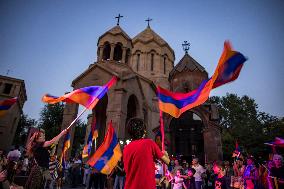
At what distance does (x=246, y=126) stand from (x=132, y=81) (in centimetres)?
3052

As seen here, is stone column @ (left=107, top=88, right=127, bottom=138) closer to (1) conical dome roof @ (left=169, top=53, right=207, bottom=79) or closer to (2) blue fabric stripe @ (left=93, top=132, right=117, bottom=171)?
(2) blue fabric stripe @ (left=93, top=132, right=117, bottom=171)

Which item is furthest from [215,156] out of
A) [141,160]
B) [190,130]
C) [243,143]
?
[243,143]

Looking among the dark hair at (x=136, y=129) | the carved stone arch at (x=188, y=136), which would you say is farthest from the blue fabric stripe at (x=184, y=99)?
the carved stone arch at (x=188, y=136)

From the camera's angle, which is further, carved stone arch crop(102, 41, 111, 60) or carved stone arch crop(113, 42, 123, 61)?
carved stone arch crop(113, 42, 123, 61)

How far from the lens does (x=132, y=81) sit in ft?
66.3

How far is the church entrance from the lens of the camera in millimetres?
21328

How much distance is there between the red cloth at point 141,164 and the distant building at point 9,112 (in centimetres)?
3225

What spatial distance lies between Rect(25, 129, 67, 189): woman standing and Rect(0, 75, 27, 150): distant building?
2979 centimetres

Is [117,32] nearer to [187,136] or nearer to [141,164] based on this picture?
[187,136]

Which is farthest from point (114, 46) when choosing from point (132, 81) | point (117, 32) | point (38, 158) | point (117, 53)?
point (38, 158)

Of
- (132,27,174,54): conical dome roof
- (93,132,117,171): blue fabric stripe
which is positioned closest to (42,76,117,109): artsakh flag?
(93,132,117,171): blue fabric stripe

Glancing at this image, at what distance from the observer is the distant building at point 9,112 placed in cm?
2875

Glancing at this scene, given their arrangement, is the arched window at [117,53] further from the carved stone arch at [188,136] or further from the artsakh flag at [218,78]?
the artsakh flag at [218,78]

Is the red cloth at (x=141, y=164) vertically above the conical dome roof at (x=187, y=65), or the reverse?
the conical dome roof at (x=187, y=65)
